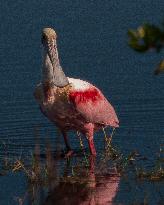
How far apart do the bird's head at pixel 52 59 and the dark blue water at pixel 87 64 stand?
2.83 feet

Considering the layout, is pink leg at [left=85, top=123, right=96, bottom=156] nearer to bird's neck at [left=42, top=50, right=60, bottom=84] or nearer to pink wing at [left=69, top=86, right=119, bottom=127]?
pink wing at [left=69, top=86, right=119, bottom=127]

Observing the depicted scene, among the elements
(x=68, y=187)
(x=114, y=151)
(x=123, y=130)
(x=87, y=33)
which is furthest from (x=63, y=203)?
(x=87, y=33)

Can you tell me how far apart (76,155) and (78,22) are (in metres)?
4.94

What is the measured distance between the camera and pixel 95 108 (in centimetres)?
1066

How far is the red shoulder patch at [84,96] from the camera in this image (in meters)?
10.3

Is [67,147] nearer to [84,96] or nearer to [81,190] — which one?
[84,96]

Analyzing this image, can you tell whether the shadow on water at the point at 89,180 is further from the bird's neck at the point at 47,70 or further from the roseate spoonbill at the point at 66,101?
the bird's neck at the point at 47,70

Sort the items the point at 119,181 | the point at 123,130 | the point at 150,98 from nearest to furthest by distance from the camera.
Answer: the point at 119,181 → the point at 123,130 → the point at 150,98

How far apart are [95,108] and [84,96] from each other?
0.30 meters

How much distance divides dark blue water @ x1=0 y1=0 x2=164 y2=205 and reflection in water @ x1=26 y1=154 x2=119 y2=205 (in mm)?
1027

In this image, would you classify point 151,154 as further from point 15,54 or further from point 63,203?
point 15,54

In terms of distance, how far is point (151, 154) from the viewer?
10148mm

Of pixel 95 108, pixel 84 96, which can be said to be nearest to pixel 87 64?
pixel 95 108

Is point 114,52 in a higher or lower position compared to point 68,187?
higher
